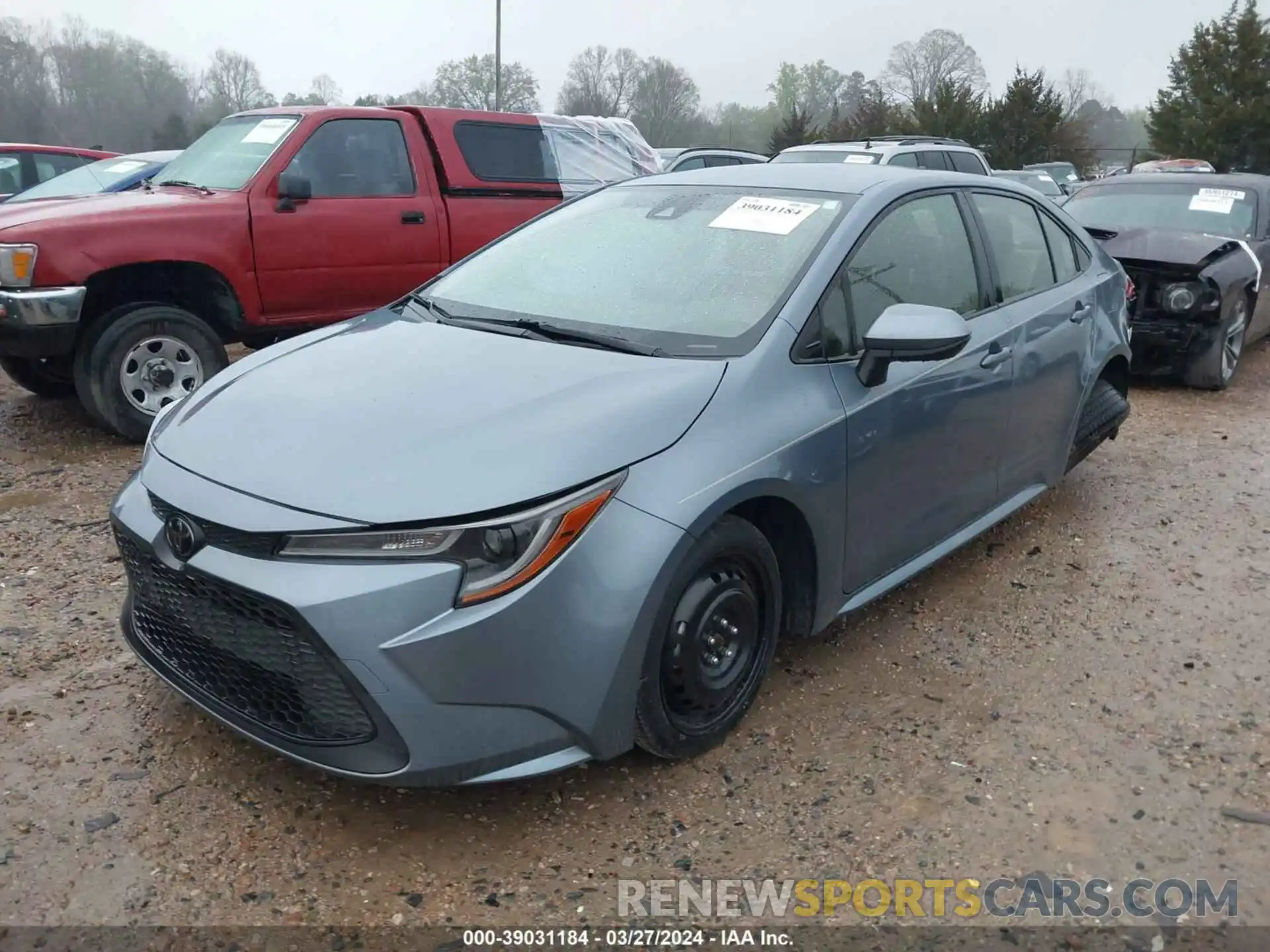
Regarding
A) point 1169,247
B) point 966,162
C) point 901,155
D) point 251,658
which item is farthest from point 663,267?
point 966,162

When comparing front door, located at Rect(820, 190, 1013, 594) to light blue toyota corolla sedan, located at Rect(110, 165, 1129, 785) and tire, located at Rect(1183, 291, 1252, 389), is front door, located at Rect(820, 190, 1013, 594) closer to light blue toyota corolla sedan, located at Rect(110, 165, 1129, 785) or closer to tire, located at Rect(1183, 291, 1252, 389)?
light blue toyota corolla sedan, located at Rect(110, 165, 1129, 785)

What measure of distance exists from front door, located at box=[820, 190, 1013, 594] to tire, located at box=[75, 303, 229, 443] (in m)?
3.65

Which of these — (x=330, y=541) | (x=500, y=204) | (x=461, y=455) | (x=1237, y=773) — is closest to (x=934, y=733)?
(x=1237, y=773)

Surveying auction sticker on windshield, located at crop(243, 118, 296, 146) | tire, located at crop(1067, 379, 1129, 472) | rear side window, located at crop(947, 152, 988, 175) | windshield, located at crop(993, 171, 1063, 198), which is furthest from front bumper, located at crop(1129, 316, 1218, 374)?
windshield, located at crop(993, 171, 1063, 198)

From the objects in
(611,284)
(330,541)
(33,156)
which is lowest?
(330,541)

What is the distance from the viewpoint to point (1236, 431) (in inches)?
252

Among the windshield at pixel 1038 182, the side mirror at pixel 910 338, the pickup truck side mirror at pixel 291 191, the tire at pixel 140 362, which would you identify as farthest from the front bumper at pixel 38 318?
the windshield at pixel 1038 182

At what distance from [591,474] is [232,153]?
197 inches

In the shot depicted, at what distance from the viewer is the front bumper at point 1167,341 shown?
713 cm

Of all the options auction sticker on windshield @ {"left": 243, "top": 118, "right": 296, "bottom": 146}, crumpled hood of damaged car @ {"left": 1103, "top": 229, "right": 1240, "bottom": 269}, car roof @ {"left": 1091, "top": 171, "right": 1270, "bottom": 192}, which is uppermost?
auction sticker on windshield @ {"left": 243, "top": 118, "right": 296, "bottom": 146}

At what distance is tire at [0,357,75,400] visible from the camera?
19.5 ft

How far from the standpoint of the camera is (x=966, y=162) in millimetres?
11367

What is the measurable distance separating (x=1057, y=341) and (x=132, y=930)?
371 cm

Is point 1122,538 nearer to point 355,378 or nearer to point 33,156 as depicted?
point 355,378
